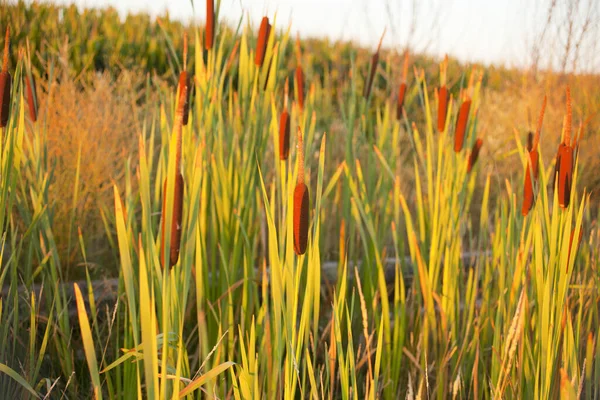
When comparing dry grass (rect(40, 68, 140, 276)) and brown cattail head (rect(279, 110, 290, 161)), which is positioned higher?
brown cattail head (rect(279, 110, 290, 161))

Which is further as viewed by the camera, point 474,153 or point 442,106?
point 474,153

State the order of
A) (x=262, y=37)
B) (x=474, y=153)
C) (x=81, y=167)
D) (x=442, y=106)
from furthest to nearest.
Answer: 1. (x=81, y=167)
2. (x=474, y=153)
3. (x=442, y=106)
4. (x=262, y=37)

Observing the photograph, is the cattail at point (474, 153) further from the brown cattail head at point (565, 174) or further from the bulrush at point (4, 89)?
the bulrush at point (4, 89)

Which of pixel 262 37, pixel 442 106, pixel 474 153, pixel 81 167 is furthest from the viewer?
pixel 81 167

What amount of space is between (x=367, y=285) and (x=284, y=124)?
73 centimetres

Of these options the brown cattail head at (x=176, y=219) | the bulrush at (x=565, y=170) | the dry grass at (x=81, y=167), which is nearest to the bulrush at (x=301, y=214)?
the brown cattail head at (x=176, y=219)

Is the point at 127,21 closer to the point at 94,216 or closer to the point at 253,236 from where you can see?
the point at 94,216

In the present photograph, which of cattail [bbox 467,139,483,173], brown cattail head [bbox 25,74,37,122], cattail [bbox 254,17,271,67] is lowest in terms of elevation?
cattail [bbox 467,139,483,173]

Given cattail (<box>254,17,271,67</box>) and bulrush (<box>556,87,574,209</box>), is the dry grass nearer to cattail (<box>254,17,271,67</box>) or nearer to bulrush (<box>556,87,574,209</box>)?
cattail (<box>254,17,271,67</box>)

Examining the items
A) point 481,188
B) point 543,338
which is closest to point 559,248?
point 543,338

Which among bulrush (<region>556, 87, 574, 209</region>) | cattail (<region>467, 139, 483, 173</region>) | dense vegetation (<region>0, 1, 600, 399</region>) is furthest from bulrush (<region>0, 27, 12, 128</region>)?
cattail (<region>467, 139, 483, 173</region>)

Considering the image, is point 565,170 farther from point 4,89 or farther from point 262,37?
point 4,89

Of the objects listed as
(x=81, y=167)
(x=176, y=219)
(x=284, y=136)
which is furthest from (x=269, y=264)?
(x=81, y=167)

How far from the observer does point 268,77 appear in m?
1.51
